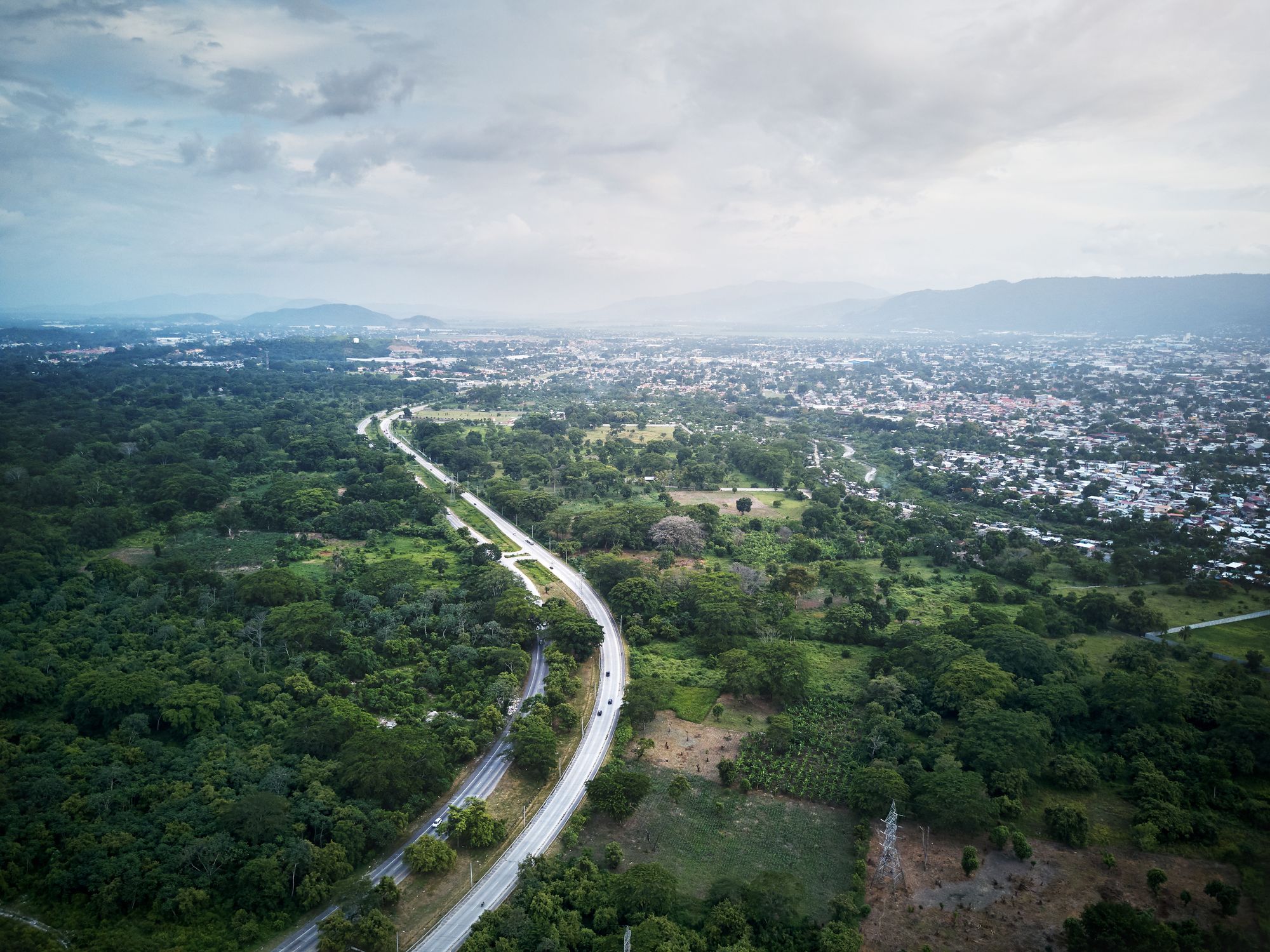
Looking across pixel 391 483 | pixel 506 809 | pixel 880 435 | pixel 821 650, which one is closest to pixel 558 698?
pixel 506 809

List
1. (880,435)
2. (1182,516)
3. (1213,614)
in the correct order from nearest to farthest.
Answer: (1213,614)
(1182,516)
(880,435)

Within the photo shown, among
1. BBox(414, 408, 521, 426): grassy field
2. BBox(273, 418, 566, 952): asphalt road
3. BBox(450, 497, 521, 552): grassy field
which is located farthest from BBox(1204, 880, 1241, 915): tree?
BBox(414, 408, 521, 426): grassy field

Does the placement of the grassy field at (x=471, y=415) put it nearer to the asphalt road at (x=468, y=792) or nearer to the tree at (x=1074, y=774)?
the asphalt road at (x=468, y=792)

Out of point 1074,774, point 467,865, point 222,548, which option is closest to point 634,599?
point 467,865

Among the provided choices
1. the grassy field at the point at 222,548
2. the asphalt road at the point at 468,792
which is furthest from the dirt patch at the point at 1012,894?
the grassy field at the point at 222,548

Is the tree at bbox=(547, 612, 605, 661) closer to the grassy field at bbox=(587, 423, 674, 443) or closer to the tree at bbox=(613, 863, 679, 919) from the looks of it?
the tree at bbox=(613, 863, 679, 919)

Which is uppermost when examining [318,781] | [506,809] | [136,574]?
[136,574]

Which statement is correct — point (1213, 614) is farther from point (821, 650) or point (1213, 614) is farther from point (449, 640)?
point (449, 640)
